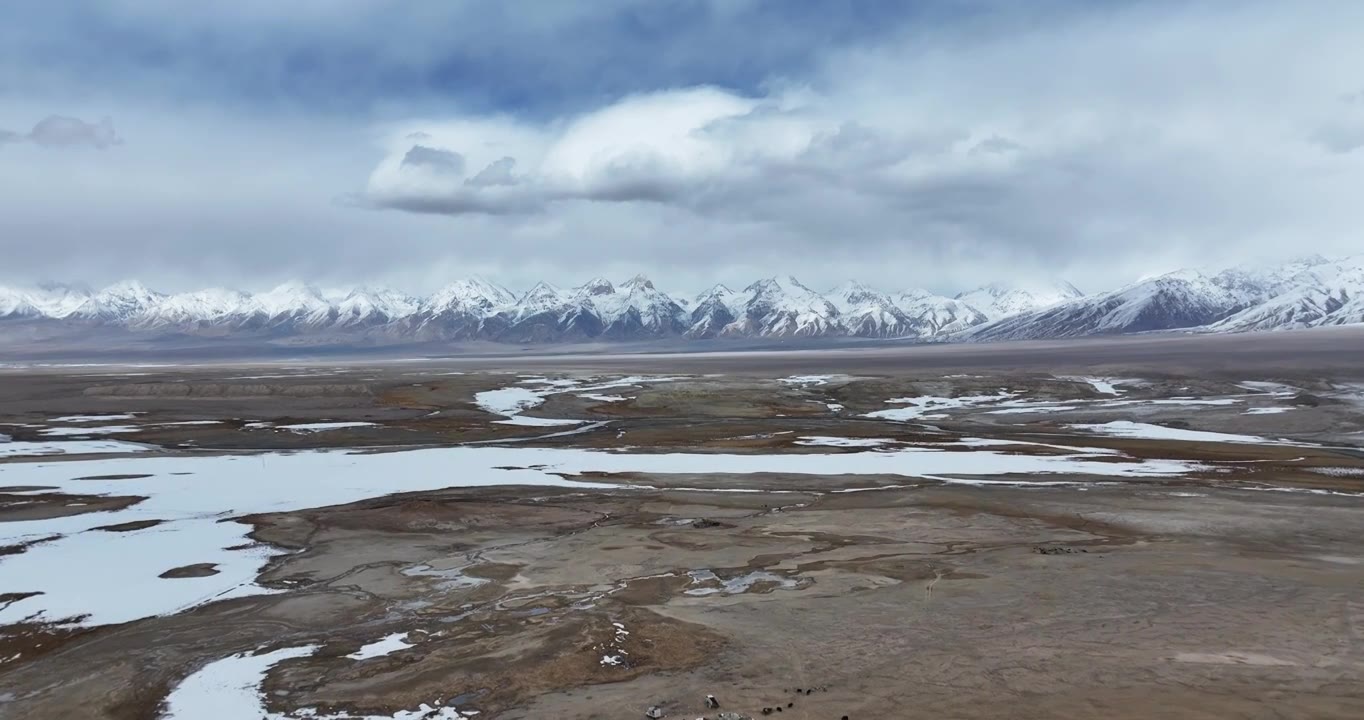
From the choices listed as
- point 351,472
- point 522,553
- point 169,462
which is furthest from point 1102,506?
point 169,462

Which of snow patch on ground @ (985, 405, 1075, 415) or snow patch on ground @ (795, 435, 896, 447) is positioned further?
snow patch on ground @ (985, 405, 1075, 415)

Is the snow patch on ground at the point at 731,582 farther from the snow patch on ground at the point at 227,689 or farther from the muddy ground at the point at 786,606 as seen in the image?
the snow patch on ground at the point at 227,689

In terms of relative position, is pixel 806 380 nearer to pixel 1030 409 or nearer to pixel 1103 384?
pixel 1103 384

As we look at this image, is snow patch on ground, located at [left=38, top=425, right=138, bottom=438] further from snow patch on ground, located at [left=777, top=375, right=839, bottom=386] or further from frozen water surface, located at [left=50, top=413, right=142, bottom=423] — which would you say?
snow patch on ground, located at [left=777, top=375, right=839, bottom=386]

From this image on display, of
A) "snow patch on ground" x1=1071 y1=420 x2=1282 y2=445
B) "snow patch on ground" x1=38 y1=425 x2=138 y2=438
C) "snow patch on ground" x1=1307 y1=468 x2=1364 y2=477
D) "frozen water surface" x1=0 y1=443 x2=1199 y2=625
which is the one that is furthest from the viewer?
"snow patch on ground" x1=38 y1=425 x2=138 y2=438

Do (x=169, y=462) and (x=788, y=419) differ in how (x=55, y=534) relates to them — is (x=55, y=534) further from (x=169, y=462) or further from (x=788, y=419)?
(x=788, y=419)

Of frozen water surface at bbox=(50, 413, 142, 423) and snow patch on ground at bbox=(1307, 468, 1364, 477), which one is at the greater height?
frozen water surface at bbox=(50, 413, 142, 423)

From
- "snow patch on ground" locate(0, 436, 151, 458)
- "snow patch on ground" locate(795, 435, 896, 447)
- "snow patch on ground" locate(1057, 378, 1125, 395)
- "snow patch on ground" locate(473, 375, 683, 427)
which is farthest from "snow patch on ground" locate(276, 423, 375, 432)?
"snow patch on ground" locate(1057, 378, 1125, 395)

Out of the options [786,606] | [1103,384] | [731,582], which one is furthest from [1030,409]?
[786,606]
